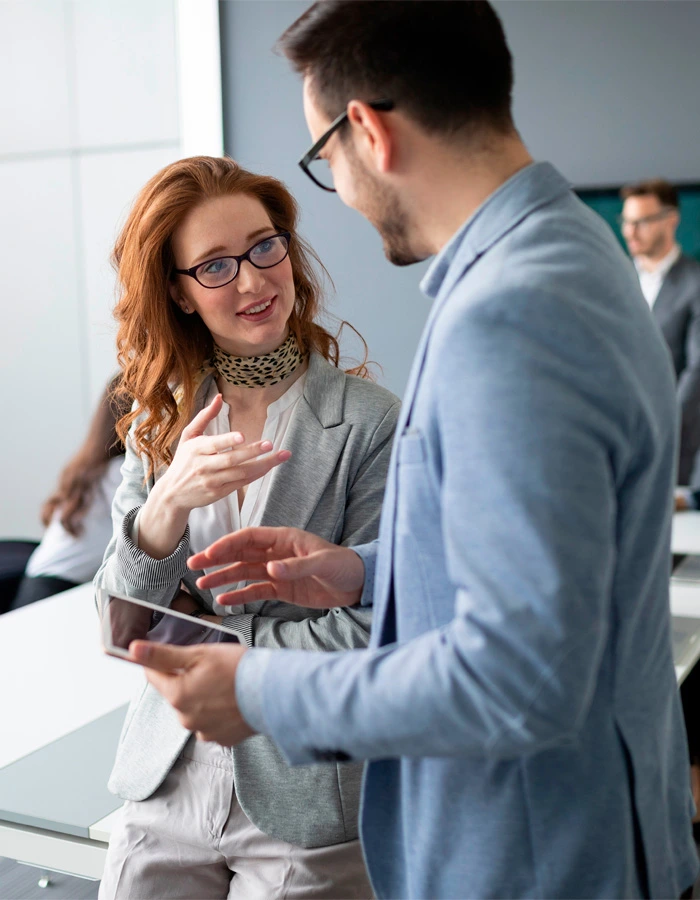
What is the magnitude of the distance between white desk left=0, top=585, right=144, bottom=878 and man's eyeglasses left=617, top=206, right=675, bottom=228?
2.97m

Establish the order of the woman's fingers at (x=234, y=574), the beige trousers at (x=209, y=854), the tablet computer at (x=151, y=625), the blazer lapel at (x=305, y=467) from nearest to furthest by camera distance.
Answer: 1. the tablet computer at (x=151, y=625)
2. the woman's fingers at (x=234, y=574)
3. the beige trousers at (x=209, y=854)
4. the blazer lapel at (x=305, y=467)

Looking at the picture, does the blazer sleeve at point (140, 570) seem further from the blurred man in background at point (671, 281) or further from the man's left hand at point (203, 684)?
the blurred man in background at point (671, 281)

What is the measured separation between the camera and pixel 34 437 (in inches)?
242

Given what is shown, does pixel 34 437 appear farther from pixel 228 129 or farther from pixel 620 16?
pixel 620 16

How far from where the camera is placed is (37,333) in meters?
6.04

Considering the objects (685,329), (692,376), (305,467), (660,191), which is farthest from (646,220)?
(305,467)

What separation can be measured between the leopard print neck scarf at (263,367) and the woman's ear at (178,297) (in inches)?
4.8

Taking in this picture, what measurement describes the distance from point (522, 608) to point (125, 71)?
18.3 feet

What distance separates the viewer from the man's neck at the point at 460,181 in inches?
38.2

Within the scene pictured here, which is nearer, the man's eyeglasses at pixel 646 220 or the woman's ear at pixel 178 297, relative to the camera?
the woman's ear at pixel 178 297

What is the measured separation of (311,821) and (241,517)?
19.3 inches

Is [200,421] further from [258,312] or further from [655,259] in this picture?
[655,259]

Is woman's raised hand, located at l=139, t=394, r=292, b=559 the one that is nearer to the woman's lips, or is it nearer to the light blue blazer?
the woman's lips

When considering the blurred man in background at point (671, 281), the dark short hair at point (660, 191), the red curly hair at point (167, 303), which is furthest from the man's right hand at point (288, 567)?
the dark short hair at point (660, 191)
